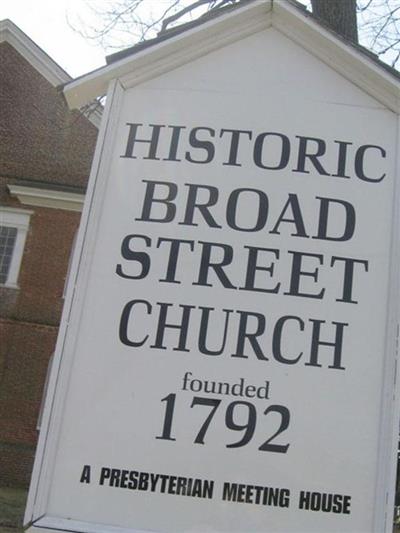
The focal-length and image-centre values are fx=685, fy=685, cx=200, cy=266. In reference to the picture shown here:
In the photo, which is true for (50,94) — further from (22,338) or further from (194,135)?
(194,135)

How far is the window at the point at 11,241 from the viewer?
17141 millimetres

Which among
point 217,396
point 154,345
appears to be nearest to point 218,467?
point 217,396

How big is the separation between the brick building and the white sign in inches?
486

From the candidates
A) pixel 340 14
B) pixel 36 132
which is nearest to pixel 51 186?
pixel 36 132

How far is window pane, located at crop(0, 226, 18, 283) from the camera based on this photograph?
56.8 ft

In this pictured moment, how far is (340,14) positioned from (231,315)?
5628mm

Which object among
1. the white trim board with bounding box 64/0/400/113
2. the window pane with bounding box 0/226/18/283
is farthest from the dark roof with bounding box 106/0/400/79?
the window pane with bounding box 0/226/18/283

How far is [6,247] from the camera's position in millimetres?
17531

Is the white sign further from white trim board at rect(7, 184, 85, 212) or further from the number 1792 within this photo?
white trim board at rect(7, 184, 85, 212)

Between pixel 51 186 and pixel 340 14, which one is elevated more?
pixel 51 186

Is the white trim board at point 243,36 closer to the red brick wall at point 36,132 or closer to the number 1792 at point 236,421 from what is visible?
the number 1792 at point 236,421

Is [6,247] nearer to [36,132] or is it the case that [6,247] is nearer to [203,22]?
[36,132]

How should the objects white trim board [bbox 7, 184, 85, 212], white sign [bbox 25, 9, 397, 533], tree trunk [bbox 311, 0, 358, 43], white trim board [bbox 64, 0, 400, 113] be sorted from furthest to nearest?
white trim board [bbox 7, 184, 85, 212]
tree trunk [bbox 311, 0, 358, 43]
white trim board [bbox 64, 0, 400, 113]
white sign [bbox 25, 9, 397, 533]

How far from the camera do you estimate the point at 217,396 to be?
3189 mm
